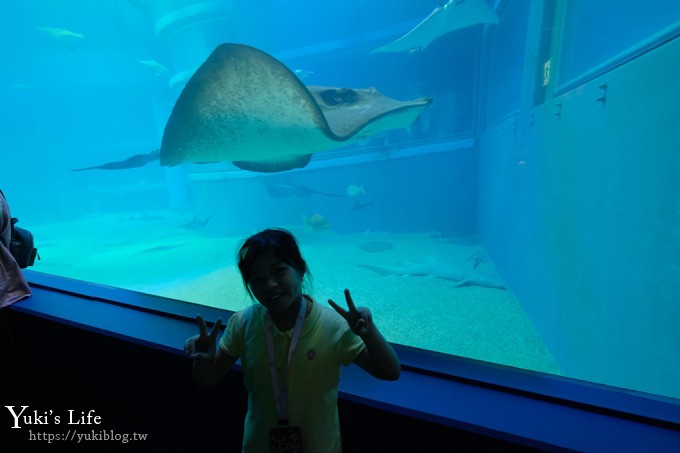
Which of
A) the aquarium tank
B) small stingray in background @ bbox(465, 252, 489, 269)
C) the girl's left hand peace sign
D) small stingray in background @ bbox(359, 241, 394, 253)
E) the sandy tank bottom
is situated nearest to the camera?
the girl's left hand peace sign

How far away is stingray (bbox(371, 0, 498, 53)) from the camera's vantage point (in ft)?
21.3

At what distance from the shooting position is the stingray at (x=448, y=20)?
21.3ft

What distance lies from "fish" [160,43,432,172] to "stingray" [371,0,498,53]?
5094 mm

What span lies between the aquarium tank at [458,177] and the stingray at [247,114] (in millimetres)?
15

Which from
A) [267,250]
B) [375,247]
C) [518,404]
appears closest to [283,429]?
[267,250]

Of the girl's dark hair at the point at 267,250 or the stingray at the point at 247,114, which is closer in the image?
the girl's dark hair at the point at 267,250

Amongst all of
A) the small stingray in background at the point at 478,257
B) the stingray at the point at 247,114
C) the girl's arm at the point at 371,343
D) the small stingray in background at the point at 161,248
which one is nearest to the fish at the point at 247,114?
the stingray at the point at 247,114

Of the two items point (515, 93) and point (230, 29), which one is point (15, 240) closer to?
point (515, 93)

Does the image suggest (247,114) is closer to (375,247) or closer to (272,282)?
(272,282)

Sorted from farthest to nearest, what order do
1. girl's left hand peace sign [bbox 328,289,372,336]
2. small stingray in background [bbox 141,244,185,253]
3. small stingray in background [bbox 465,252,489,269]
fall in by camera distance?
small stingray in background [bbox 141,244,185,253], small stingray in background [bbox 465,252,489,269], girl's left hand peace sign [bbox 328,289,372,336]

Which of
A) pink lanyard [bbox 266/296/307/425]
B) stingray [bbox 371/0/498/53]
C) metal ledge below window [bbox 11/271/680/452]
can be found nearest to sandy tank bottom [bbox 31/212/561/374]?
pink lanyard [bbox 266/296/307/425]

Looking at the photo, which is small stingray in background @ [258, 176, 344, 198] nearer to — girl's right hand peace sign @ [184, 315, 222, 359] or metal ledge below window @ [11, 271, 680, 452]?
metal ledge below window @ [11, 271, 680, 452]

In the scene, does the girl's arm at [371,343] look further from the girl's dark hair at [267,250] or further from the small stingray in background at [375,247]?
the small stingray in background at [375,247]

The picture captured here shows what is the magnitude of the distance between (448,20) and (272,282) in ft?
28.4
